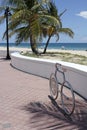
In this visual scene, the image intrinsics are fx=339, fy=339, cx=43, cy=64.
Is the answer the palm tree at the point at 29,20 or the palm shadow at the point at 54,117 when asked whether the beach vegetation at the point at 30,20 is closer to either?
the palm tree at the point at 29,20

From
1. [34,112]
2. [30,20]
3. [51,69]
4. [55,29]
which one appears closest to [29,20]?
[30,20]

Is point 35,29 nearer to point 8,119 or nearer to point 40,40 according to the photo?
point 40,40

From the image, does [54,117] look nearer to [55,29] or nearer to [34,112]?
[34,112]

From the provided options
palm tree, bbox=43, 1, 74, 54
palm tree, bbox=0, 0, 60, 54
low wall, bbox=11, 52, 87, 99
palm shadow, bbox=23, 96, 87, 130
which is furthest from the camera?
palm tree, bbox=43, 1, 74, 54

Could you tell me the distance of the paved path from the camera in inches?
240

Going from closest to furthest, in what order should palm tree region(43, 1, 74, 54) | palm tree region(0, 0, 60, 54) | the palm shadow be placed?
the palm shadow → palm tree region(0, 0, 60, 54) → palm tree region(43, 1, 74, 54)

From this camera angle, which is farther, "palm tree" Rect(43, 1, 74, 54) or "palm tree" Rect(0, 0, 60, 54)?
"palm tree" Rect(43, 1, 74, 54)

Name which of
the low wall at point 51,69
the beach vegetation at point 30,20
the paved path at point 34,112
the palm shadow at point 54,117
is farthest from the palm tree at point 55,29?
the palm shadow at point 54,117

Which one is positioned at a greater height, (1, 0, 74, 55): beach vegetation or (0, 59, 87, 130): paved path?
(1, 0, 74, 55): beach vegetation

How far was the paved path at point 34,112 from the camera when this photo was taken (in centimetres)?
610

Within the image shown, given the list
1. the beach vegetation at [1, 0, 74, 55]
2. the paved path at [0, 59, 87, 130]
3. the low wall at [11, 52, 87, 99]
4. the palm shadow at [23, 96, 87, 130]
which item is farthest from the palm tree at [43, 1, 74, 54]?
the palm shadow at [23, 96, 87, 130]

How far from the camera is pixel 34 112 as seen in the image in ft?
23.5

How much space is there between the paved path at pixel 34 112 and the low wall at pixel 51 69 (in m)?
0.60

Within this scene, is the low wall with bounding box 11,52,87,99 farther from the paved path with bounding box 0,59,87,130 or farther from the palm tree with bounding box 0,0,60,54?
the palm tree with bounding box 0,0,60,54
